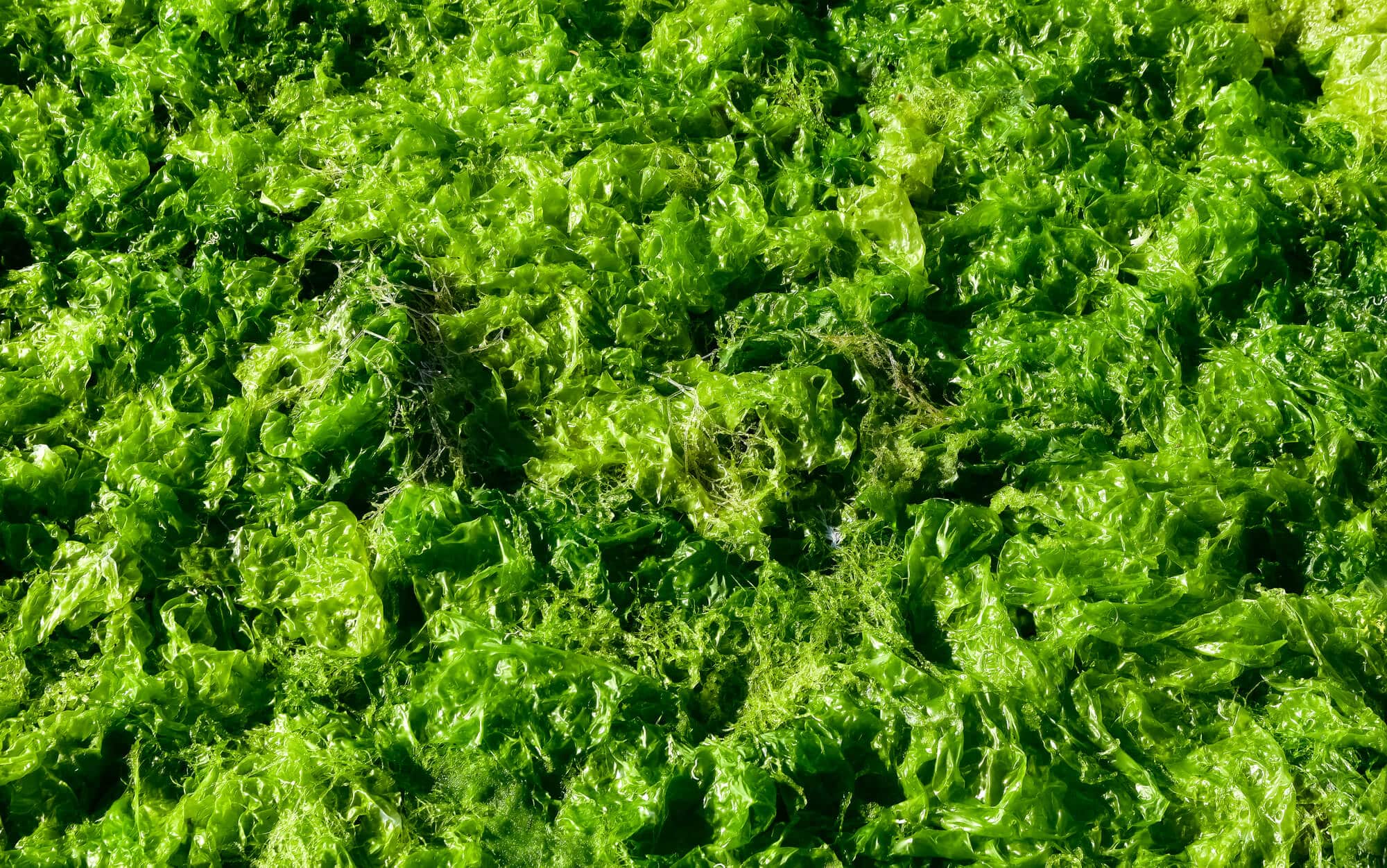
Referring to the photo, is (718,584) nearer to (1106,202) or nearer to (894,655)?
(894,655)

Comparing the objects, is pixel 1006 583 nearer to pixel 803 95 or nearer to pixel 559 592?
pixel 559 592

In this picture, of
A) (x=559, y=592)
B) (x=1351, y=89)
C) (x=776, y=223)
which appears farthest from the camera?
(x=1351, y=89)

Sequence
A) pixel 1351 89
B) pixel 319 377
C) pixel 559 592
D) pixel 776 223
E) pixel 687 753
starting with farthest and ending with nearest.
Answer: pixel 1351 89 < pixel 776 223 < pixel 319 377 < pixel 559 592 < pixel 687 753

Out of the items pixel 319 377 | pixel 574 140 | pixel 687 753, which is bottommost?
pixel 687 753

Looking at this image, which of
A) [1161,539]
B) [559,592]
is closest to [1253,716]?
[1161,539]

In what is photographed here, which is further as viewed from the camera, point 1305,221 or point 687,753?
point 1305,221

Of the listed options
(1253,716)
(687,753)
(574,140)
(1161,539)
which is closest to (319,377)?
(574,140)

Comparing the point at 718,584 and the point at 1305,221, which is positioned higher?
the point at 1305,221
